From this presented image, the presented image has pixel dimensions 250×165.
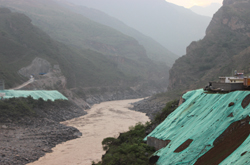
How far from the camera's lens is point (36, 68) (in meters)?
90.7

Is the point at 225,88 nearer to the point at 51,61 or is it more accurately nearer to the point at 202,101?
the point at 202,101

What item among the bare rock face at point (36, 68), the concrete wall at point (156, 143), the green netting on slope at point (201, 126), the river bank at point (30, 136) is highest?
the green netting on slope at point (201, 126)

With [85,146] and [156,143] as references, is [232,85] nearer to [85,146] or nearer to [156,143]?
[156,143]

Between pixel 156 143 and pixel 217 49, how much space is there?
78.6 m

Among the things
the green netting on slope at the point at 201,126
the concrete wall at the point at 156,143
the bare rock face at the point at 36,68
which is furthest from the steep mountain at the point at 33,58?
the green netting on slope at the point at 201,126

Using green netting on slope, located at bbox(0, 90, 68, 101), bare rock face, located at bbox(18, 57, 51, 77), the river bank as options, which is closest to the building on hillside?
the river bank

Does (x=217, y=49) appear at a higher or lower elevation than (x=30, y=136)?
higher

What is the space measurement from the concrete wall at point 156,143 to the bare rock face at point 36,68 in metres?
68.2

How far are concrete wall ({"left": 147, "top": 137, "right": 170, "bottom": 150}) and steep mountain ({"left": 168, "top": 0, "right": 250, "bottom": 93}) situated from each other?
63.9 m

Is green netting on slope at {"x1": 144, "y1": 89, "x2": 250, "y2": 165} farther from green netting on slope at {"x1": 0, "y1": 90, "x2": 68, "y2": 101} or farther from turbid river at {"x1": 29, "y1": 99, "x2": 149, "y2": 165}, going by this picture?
green netting on slope at {"x1": 0, "y1": 90, "x2": 68, "y2": 101}

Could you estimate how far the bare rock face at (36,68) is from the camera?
85106 mm

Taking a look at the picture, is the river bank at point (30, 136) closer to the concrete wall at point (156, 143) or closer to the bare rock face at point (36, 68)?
the concrete wall at point (156, 143)

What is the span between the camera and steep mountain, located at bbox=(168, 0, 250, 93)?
89812mm

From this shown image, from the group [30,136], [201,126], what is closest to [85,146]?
[30,136]
